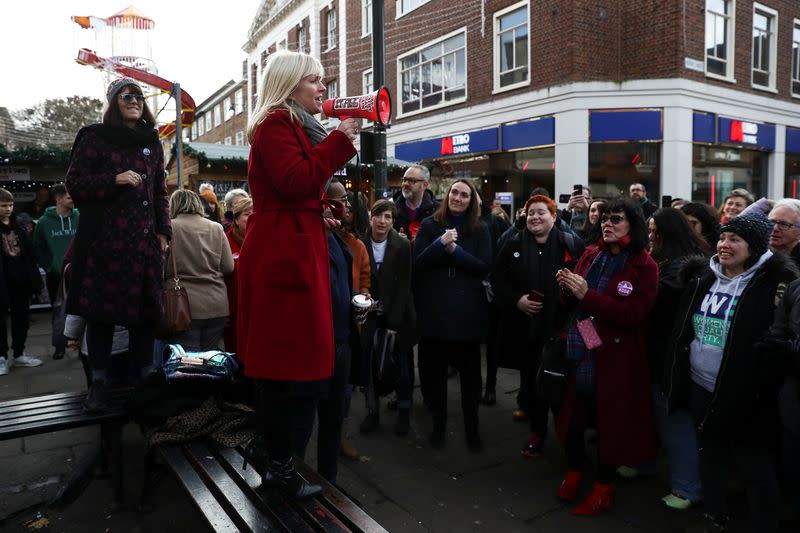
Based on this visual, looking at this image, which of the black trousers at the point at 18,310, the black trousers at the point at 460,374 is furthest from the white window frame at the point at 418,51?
the black trousers at the point at 460,374

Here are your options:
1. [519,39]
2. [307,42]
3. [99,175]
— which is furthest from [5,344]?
[307,42]

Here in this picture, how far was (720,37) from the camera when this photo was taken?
15.7 meters

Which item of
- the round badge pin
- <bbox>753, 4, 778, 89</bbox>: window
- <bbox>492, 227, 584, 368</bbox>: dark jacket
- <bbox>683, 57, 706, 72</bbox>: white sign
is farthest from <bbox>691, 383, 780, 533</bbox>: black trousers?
<bbox>753, 4, 778, 89</bbox>: window

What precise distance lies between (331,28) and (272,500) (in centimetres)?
2478

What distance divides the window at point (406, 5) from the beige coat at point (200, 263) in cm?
1740

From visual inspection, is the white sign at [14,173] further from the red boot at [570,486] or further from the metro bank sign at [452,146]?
the red boot at [570,486]

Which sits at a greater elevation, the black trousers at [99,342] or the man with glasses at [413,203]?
the man with glasses at [413,203]

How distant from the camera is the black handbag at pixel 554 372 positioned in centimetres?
350

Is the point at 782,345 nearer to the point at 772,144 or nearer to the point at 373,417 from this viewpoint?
the point at 373,417

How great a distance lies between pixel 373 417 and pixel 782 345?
2.92 m

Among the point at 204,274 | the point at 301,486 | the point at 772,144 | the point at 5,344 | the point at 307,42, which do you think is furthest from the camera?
the point at 307,42

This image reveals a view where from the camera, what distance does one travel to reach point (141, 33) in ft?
60.2

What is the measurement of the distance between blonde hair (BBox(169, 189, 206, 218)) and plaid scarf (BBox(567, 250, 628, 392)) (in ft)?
8.95

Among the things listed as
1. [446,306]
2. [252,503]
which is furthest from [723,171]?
[252,503]
